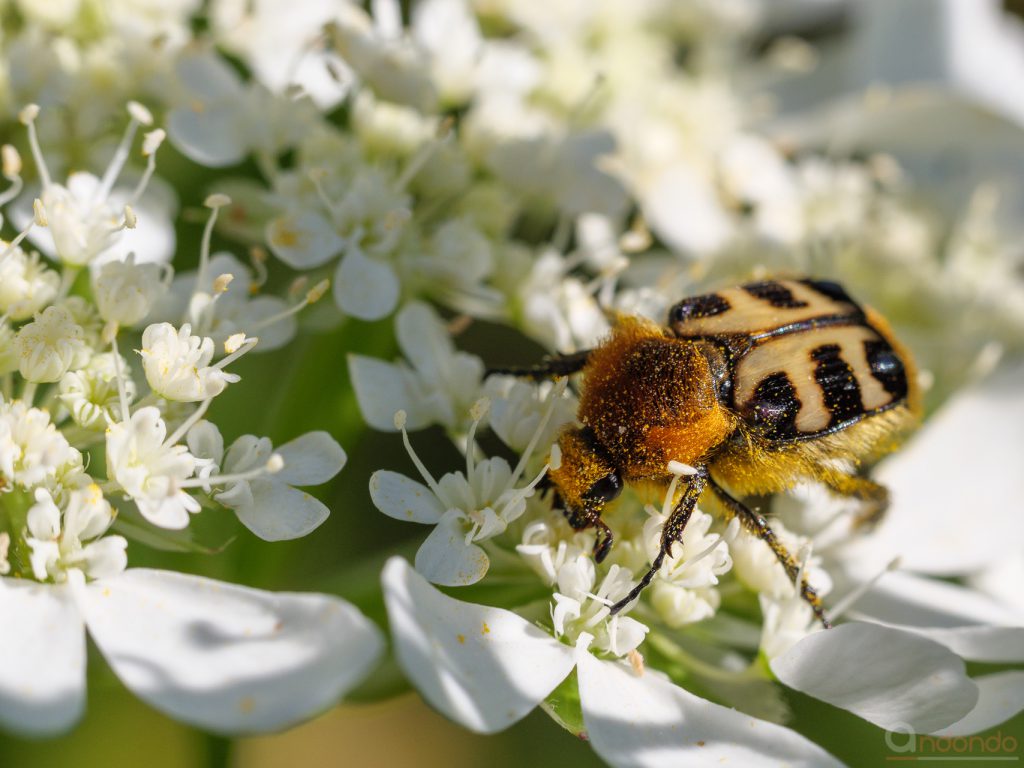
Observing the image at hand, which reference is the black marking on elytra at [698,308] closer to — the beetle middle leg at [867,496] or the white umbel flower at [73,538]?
the beetle middle leg at [867,496]

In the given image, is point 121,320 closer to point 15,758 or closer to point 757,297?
point 757,297

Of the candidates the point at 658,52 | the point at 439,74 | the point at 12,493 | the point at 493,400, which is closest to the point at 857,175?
the point at 658,52

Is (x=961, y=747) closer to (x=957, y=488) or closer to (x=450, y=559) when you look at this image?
(x=957, y=488)

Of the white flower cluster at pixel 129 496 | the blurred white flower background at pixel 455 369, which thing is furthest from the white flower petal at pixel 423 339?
the white flower cluster at pixel 129 496

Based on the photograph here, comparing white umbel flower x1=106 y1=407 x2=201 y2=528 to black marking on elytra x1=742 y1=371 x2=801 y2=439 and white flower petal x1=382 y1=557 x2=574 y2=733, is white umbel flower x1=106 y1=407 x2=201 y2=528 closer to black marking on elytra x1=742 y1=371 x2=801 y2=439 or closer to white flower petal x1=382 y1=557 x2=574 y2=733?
white flower petal x1=382 y1=557 x2=574 y2=733

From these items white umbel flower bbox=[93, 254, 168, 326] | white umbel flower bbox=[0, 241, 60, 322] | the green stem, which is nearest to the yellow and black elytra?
the green stem

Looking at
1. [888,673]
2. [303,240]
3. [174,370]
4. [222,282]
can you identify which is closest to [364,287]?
[303,240]
